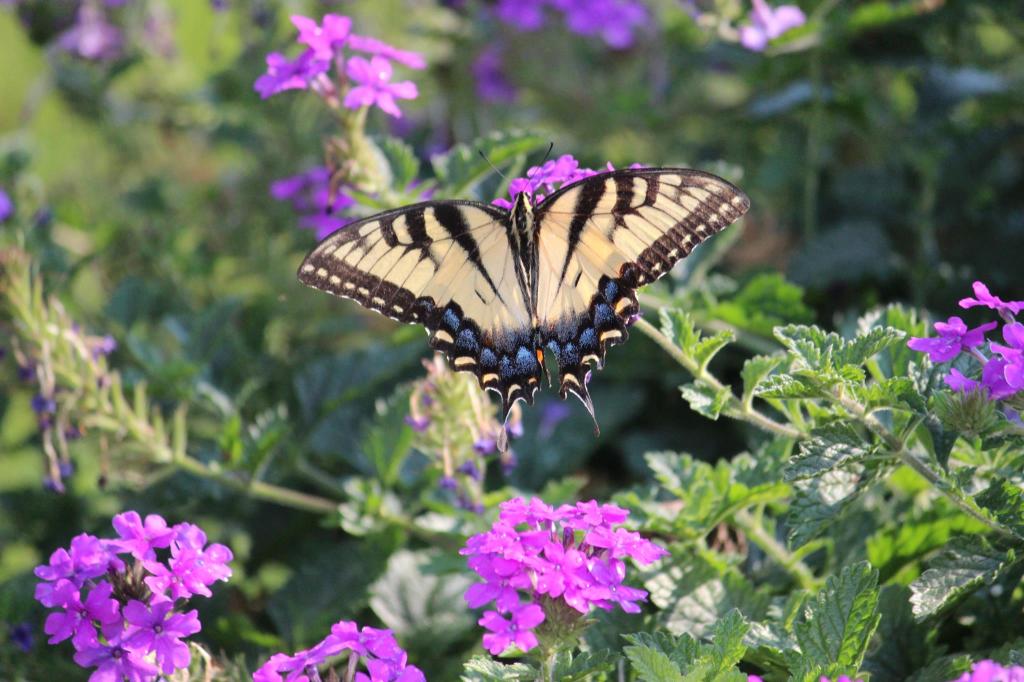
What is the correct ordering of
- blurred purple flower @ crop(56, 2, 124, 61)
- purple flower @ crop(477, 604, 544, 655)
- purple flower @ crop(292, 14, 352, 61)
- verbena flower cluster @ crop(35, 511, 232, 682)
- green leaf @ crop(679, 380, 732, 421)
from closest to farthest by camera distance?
purple flower @ crop(477, 604, 544, 655) → verbena flower cluster @ crop(35, 511, 232, 682) → green leaf @ crop(679, 380, 732, 421) → purple flower @ crop(292, 14, 352, 61) → blurred purple flower @ crop(56, 2, 124, 61)

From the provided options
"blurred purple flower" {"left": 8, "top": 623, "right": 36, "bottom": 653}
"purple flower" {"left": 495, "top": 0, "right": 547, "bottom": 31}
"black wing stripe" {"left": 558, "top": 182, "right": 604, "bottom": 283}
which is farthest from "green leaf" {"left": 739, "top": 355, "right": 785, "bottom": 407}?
"purple flower" {"left": 495, "top": 0, "right": 547, "bottom": 31}

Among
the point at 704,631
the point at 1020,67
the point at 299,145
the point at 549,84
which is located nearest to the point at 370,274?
the point at 704,631

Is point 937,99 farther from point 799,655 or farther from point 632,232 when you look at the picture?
point 799,655

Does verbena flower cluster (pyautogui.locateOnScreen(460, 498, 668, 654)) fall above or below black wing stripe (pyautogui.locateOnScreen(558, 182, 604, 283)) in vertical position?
below

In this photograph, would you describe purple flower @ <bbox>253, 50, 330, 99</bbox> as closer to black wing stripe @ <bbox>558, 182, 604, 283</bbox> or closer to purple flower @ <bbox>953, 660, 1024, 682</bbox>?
black wing stripe @ <bbox>558, 182, 604, 283</bbox>

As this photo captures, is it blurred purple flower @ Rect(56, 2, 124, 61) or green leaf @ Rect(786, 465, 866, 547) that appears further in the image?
blurred purple flower @ Rect(56, 2, 124, 61)

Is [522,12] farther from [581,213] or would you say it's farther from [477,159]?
[581,213]

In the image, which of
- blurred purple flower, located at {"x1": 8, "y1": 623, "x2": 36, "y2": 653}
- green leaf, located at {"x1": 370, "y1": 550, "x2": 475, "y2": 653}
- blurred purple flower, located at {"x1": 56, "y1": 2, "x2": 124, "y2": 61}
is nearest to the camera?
blurred purple flower, located at {"x1": 8, "y1": 623, "x2": 36, "y2": 653}
